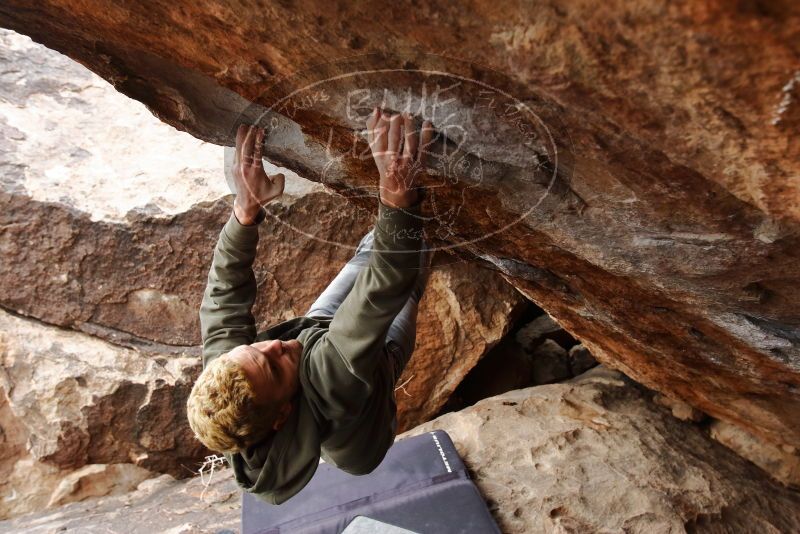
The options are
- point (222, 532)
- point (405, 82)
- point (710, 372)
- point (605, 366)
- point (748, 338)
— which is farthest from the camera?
point (605, 366)

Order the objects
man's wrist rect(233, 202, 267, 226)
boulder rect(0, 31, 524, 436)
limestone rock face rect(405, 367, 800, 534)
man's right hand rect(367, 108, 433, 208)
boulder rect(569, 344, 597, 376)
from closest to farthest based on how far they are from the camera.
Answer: man's right hand rect(367, 108, 433, 208) → man's wrist rect(233, 202, 267, 226) → limestone rock face rect(405, 367, 800, 534) → boulder rect(0, 31, 524, 436) → boulder rect(569, 344, 597, 376)

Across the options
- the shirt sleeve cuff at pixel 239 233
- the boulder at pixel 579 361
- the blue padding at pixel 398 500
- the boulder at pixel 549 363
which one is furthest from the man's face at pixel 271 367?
the boulder at pixel 579 361

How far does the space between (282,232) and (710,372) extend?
222 centimetres

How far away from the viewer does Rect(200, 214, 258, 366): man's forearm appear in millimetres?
1856

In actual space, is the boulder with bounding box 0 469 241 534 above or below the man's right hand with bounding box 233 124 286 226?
below

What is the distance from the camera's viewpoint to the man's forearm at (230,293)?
1.86 m

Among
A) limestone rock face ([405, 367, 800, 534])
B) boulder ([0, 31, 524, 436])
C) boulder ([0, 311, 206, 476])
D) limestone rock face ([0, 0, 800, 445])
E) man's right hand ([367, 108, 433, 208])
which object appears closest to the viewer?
limestone rock face ([0, 0, 800, 445])

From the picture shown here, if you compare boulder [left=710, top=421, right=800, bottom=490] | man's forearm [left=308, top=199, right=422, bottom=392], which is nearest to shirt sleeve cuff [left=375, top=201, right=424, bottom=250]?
man's forearm [left=308, top=199, right=422, bottom=392]

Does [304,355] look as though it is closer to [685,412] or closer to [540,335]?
[685,412]

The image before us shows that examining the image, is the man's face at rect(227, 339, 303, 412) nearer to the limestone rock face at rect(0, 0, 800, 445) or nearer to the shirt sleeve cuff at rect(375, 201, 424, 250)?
the shirt sleeve cuff at rect(375, 201, 424, 250)

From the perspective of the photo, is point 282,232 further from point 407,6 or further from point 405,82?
point 407,6

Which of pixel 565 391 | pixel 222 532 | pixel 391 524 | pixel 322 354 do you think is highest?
pixel 322 354

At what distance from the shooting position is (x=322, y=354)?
168cm

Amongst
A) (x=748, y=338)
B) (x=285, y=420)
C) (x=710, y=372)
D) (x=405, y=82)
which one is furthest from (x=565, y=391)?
(x=405, y=82)
